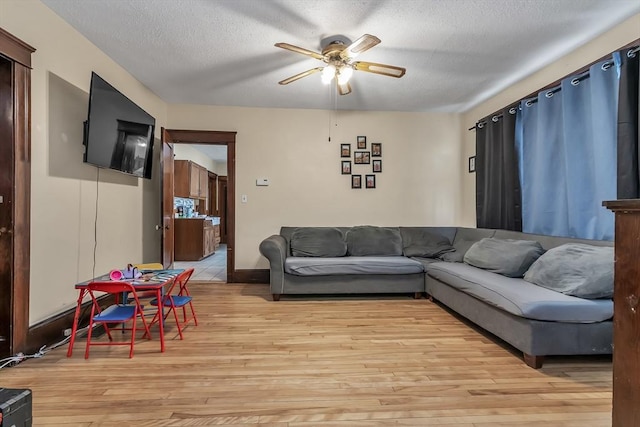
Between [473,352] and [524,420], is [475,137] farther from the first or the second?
[524,420]

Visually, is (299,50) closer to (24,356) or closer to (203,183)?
(24,356)

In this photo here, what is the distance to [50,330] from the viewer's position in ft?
7.84

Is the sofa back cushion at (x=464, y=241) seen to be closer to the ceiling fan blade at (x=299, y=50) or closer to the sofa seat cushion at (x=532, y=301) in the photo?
the sofa seat cushion at (x=532, y=301)

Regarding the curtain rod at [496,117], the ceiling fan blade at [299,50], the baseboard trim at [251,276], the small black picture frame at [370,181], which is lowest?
the baseboard trim at [251,276]

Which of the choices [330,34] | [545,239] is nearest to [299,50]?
[330,34]

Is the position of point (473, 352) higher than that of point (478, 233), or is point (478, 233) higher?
point (478, 233)

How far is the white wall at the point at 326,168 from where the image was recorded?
462cm

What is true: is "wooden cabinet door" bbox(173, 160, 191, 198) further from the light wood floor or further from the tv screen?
the light wood floor

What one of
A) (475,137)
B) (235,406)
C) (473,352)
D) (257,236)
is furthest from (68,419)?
(475,137)

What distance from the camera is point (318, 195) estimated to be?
Answer: 4.73 meters

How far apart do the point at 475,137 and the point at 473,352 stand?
127 inches

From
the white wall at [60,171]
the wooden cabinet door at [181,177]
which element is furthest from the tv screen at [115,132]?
the wooden cabinet door at [181,177]

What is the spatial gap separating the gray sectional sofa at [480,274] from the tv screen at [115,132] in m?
1.61

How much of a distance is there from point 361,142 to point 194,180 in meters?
4.06
